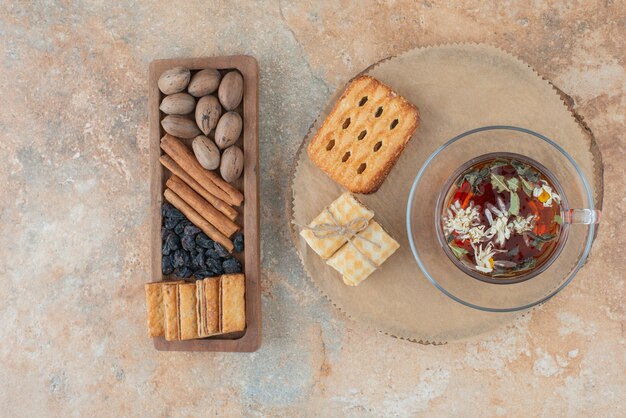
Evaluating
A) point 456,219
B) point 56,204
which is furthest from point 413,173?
point 56,204

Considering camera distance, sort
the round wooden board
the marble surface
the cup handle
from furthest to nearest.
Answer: the marble surface → the round wooden board → the cup handle

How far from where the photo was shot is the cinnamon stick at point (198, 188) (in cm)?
182

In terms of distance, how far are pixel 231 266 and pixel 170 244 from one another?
0.21m

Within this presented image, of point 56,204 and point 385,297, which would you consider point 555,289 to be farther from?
point 56,204

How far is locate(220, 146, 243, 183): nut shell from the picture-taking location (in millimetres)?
1781

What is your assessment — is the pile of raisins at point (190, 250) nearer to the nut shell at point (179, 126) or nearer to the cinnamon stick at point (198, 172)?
the cinnamon stick at point (198, 172)

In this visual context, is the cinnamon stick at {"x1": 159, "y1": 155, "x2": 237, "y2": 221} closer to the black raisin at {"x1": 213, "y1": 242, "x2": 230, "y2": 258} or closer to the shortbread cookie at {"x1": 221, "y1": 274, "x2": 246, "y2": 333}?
the black raisin at {"x1": 213, "y1": 242, "x2": 230, "y2": 258}

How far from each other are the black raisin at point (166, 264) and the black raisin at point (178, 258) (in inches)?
0.5

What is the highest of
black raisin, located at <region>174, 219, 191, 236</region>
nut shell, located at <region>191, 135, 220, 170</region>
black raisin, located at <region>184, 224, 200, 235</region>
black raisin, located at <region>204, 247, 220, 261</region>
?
nut shell, located at <region>191, 135, 220, 170</region>

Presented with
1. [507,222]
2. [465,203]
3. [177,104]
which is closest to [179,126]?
[177,104]

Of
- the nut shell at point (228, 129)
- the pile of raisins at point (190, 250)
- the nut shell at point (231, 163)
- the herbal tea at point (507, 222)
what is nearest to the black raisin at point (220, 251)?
the pile of raisins at point (190, 250)

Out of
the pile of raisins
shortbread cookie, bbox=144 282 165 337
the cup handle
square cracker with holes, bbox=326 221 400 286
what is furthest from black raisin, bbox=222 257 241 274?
the cup handle

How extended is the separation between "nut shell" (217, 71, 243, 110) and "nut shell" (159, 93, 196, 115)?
10 centimetres

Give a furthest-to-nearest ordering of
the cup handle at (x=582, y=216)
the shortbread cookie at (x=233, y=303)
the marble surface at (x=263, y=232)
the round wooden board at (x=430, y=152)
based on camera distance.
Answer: the marble surface at (x=263, y=232) < the shortbread cookie at (x=233, y=303) < the round wooden board at (x=430, y=152) < the cup handle at (x=582, y=216)
